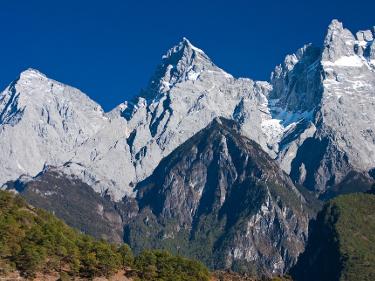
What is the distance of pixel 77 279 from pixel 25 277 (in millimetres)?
14291

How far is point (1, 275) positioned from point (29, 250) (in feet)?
37.5

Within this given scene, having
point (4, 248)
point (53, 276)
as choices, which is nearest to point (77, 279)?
point (53, 276)

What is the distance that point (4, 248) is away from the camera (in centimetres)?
19962

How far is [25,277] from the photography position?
190 metres

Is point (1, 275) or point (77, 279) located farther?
point (77, 279)

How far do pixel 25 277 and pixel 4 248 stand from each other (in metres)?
13.1

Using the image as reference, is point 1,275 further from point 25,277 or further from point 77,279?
point 77,279

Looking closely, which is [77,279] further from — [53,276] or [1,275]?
[1,275]

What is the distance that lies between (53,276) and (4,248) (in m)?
13.5

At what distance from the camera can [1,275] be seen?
187m

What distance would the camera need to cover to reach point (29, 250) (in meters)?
197

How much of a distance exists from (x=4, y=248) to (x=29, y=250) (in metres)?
6.84

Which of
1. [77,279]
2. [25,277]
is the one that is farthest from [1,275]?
[77,279]

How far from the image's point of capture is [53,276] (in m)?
197
